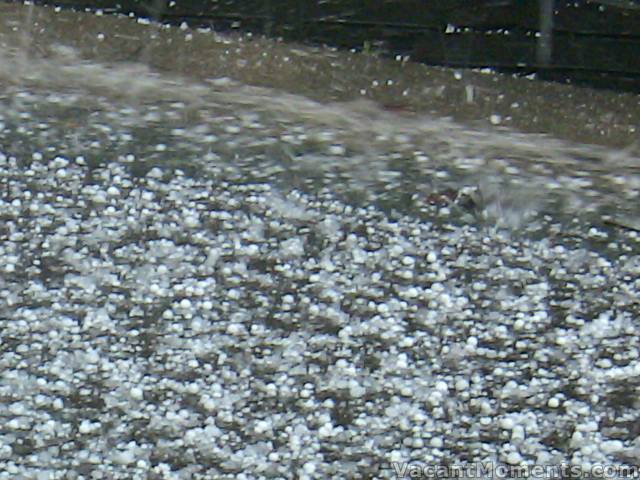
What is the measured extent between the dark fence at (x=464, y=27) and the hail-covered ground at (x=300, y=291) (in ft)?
1.38

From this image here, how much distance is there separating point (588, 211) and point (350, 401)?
769 millimetres

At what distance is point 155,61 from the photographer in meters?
2.83

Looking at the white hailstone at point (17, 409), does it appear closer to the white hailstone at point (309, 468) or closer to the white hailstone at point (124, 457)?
the white hailstone at point (124, 457)

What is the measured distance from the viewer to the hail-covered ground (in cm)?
187

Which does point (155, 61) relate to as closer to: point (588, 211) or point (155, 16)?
point (155, 16)

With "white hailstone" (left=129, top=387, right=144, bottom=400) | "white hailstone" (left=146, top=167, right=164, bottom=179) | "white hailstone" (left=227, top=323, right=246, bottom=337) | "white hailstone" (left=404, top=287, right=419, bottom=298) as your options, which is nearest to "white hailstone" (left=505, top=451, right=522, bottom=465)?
"white hailstone" (left=404, top=287, right=419, bottom=298)

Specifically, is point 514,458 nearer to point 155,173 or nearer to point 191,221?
point 191,221

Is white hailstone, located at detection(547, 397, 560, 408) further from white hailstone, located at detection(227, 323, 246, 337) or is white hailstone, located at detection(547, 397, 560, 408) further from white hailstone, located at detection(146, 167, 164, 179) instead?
white hailstone, located at detection(146, 167, 164, 179)

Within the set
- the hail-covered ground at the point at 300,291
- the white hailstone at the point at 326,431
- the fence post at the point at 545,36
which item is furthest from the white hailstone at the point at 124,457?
the fence post at the point at 545,36

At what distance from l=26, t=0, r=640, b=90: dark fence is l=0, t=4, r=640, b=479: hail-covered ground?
1.38 ft

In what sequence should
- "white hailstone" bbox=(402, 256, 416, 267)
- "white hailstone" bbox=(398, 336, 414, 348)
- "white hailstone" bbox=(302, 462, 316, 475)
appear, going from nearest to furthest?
"white hailstone" bbox=(302, 462, 316, 475)
"white hailstone" bbox=(398, 336, 414, 348)
"white hailstone" bbox=(402, 256, 416, 267)

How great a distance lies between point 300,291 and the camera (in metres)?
2.14

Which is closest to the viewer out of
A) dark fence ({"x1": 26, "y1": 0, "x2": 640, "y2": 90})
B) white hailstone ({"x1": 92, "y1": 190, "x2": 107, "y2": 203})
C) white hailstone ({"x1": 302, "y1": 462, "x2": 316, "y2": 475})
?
white hailstone ({"x1": 302, "y1": 462, "x2": 316, "y2": 475})

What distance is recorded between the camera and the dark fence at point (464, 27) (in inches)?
115
